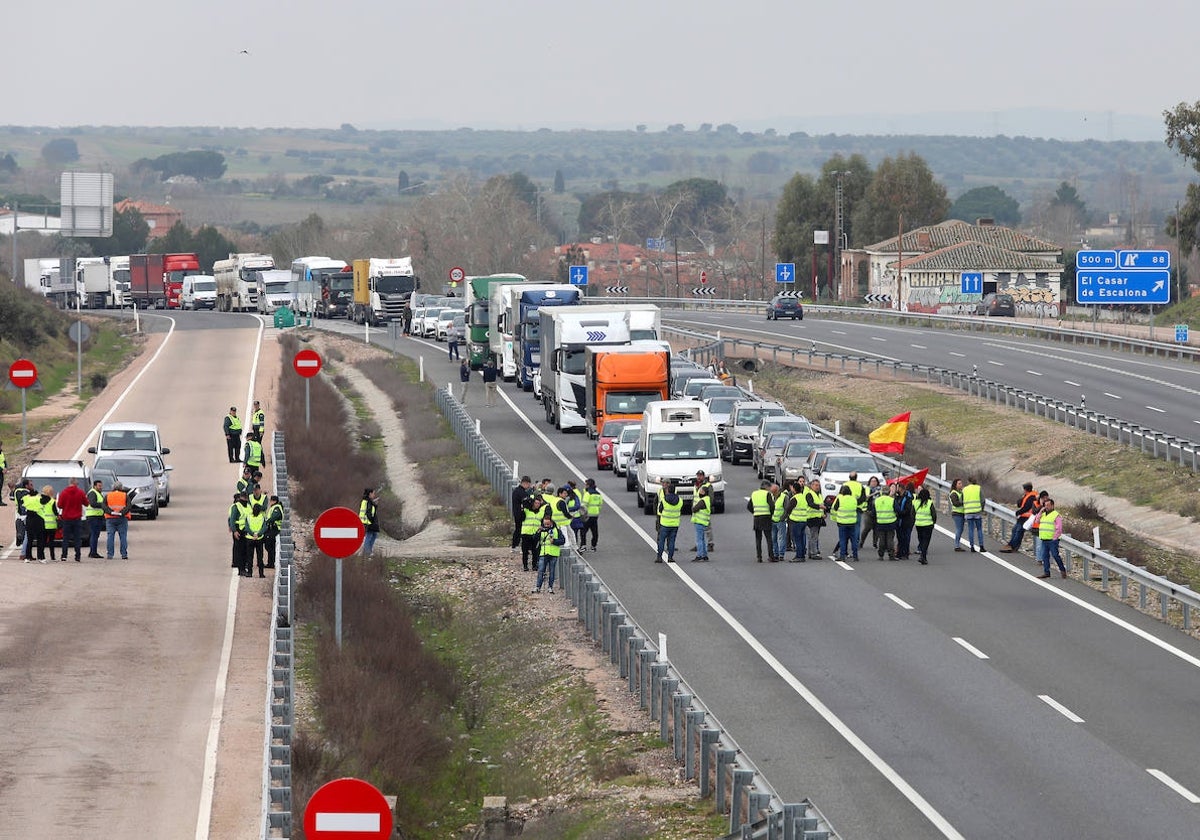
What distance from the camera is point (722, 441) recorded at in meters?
47.2

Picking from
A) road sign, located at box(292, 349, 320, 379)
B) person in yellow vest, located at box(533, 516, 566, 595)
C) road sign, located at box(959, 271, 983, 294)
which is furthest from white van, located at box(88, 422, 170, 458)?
road sign, located at box(959, 271, 983, 294)

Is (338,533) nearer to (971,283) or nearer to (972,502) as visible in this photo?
(972,502)

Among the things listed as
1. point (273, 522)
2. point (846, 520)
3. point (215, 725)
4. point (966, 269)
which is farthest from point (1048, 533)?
point (966, 269)

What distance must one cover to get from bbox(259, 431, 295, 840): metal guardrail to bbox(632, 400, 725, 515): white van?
1090cm

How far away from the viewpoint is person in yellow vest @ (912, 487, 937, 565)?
30.9 meters

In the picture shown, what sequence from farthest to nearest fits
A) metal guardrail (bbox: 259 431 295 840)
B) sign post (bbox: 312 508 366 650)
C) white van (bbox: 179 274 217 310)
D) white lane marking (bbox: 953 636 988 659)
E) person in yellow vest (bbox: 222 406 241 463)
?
1. white van (bbox: 179 274 217 310)
2. person in yellow vest (bbox: 222 406 241 463)
3. white lane marking (bbox: 953 636 988 659)
4. sign post (bbox: 312 508 366 650)
5. metal guardrail (bbox: 259 431 295 840)

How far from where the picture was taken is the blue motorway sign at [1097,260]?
7525cm

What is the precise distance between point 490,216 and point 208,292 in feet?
136

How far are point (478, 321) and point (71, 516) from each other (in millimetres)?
37706

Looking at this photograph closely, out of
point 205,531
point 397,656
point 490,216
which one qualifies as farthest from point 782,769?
point 490,216

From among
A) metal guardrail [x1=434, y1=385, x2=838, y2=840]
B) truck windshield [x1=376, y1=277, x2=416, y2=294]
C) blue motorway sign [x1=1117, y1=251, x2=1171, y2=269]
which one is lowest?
metal guardrail [x1=434, y1=385, x2=838, y2=840]

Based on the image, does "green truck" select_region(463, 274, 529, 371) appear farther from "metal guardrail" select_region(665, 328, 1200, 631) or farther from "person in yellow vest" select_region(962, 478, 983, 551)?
"person in yellow vest" select_region(962, 478, 983, 551)

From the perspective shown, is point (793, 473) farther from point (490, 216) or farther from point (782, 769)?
point (490, 216)

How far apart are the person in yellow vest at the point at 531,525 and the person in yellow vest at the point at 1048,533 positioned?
7665mm
